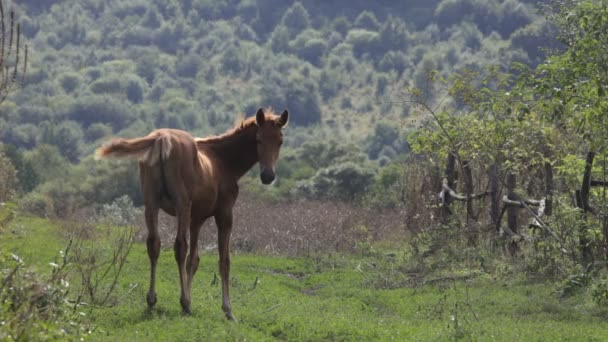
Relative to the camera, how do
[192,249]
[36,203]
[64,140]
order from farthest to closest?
[64,140] < [36,203] < [192,249]

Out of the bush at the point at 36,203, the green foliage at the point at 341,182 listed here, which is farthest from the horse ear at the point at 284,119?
the green foliage at the point at 341,182

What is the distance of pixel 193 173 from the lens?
13156 millimetres

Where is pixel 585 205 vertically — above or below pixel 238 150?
below

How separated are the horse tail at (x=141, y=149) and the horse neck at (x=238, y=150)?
1.79m

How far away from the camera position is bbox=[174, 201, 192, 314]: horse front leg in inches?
504

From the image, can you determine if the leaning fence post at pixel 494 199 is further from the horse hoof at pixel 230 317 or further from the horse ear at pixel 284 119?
the horse hoof at pixel 230 317

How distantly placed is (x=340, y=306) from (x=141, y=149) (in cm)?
735

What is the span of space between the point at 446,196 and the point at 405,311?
10.8 m

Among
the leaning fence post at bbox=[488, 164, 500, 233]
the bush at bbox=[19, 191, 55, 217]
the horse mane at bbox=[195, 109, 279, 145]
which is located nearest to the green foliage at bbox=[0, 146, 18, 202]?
the horse mane at bbox=[195, 109, 279, 145]

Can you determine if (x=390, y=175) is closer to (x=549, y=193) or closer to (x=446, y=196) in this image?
(x=446, y=196)

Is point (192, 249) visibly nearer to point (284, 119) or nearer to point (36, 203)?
point (284, 119)

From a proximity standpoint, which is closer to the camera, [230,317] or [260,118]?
[230,317]

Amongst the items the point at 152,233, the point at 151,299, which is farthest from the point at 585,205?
the point at 152,233

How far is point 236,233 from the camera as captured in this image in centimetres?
3441
